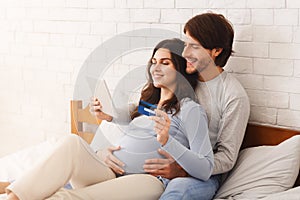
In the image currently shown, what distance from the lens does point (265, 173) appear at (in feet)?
7.18

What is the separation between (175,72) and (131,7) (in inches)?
31.7

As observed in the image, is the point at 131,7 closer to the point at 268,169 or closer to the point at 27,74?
the point at 27,74

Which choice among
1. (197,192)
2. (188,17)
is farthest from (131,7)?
(197,192)

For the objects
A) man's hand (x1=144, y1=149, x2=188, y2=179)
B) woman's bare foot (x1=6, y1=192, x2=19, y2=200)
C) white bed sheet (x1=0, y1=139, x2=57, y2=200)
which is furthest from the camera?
white bed sheet (x1=0, y1=139, x2=57, y2=200)

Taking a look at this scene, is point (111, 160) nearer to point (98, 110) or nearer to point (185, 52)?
point (98, 110)

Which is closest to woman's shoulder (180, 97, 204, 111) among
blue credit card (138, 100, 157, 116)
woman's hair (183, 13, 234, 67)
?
blue credit card (138, 100, 157, 116)

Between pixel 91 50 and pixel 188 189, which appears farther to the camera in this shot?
pixel 91 50

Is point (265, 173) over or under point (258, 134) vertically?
under

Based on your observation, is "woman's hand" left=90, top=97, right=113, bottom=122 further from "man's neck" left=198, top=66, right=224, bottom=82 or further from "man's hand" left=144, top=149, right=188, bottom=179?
"man's neck" left=198, top=66, right=224, bottom=82

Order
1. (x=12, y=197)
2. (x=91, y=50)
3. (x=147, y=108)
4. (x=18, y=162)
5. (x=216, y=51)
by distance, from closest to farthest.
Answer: (x=12, y=197)
(x=147, y=108)
(x=216, y=51)
(x=18, y=162)
(x=91, y=50)

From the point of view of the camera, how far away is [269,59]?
2.33m

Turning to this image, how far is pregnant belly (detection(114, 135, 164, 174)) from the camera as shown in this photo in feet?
7.35

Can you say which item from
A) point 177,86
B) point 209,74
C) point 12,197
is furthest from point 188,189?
point 12,197

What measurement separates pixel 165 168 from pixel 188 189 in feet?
0.50
